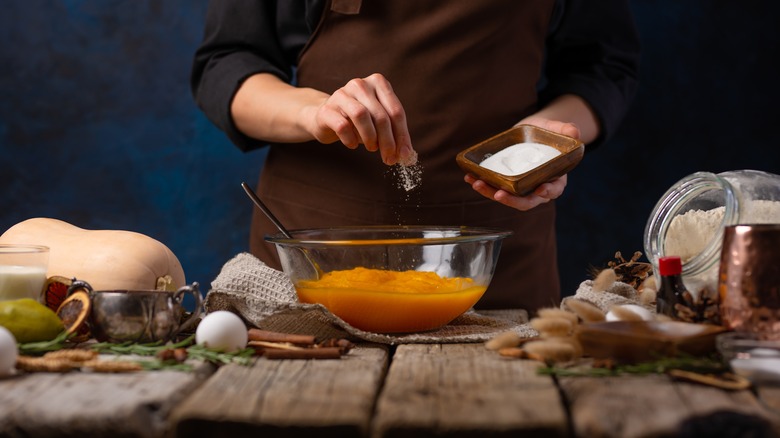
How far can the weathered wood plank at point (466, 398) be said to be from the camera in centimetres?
77

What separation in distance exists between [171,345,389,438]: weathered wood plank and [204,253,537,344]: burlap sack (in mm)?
183

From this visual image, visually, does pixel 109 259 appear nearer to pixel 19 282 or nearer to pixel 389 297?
pixel 19 282

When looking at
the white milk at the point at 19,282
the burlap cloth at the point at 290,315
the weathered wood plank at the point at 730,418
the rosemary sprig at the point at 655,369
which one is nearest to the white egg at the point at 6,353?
the white milk at the point at 19,282

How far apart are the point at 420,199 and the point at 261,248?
34cm

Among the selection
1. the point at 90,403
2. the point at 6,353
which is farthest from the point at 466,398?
the point at 6,353

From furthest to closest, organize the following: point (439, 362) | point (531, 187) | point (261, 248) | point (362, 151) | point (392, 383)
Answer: point (261, 248), point (362, 151), point (531, 187), point (439, 362), point (392, 383)

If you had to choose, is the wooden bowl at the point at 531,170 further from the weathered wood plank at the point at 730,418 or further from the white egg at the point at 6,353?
the white egg at the point at 6,353

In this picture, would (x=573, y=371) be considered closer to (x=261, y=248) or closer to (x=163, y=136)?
(x=261, y=248)

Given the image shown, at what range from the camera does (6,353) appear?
3.11 ft

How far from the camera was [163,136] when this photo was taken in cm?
302

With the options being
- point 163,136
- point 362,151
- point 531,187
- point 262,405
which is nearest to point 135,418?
point 262,405

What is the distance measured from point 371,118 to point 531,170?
0.24 meters

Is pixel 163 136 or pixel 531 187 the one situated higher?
pixel 163 136

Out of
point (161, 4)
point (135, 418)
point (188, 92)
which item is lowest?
point (135, 418)
